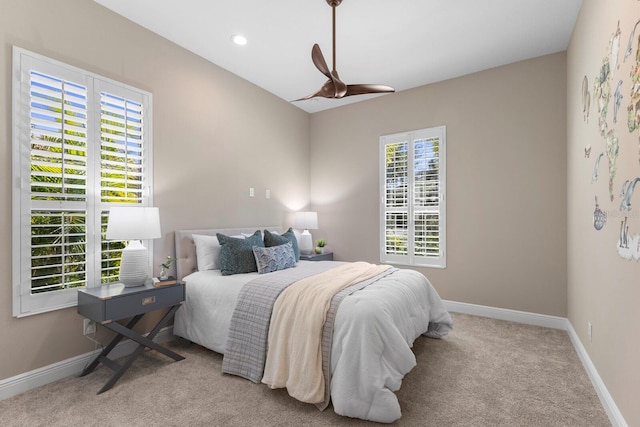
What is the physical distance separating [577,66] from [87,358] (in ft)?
16.1

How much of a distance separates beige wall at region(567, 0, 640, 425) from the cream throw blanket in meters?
1.63

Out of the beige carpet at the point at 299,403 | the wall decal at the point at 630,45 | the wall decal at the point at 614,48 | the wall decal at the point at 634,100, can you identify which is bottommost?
the beige carpet at the point at 299,403

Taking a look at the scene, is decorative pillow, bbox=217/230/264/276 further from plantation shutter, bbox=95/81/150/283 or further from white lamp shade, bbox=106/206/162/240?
plantation shutter, bbox=95/81/150/283

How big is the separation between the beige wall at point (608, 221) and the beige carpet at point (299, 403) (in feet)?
0.99

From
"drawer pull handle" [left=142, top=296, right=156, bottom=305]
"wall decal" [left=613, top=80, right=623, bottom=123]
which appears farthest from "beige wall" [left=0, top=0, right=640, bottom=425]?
"drawer pull handle" [left=142, top=296, right=156, bottom=305]

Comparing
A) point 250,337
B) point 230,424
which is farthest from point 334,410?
point 250,337

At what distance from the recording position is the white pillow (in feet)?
10.5

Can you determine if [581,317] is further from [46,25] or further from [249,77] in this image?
[46,25]

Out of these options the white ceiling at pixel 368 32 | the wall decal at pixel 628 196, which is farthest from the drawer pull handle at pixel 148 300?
the wall decal at pixel 628 196

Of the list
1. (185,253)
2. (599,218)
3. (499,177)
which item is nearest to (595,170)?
(599,218)

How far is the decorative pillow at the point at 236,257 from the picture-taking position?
299 centimetres

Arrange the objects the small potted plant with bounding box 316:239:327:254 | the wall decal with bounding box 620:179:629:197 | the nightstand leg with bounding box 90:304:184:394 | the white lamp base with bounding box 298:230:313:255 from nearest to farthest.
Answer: the wall decal with bounding box 620:179:629:197
the nightstand leg with bounding box 90:304:184:394
the white lamp base with bounding box 298:230:313:255
the small potted plant with bounding box 316:239:327:254

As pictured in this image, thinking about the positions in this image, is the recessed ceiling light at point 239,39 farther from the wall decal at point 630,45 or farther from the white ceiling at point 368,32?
the wall decal at point 630,45

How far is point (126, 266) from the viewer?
Result: 2.51 m
